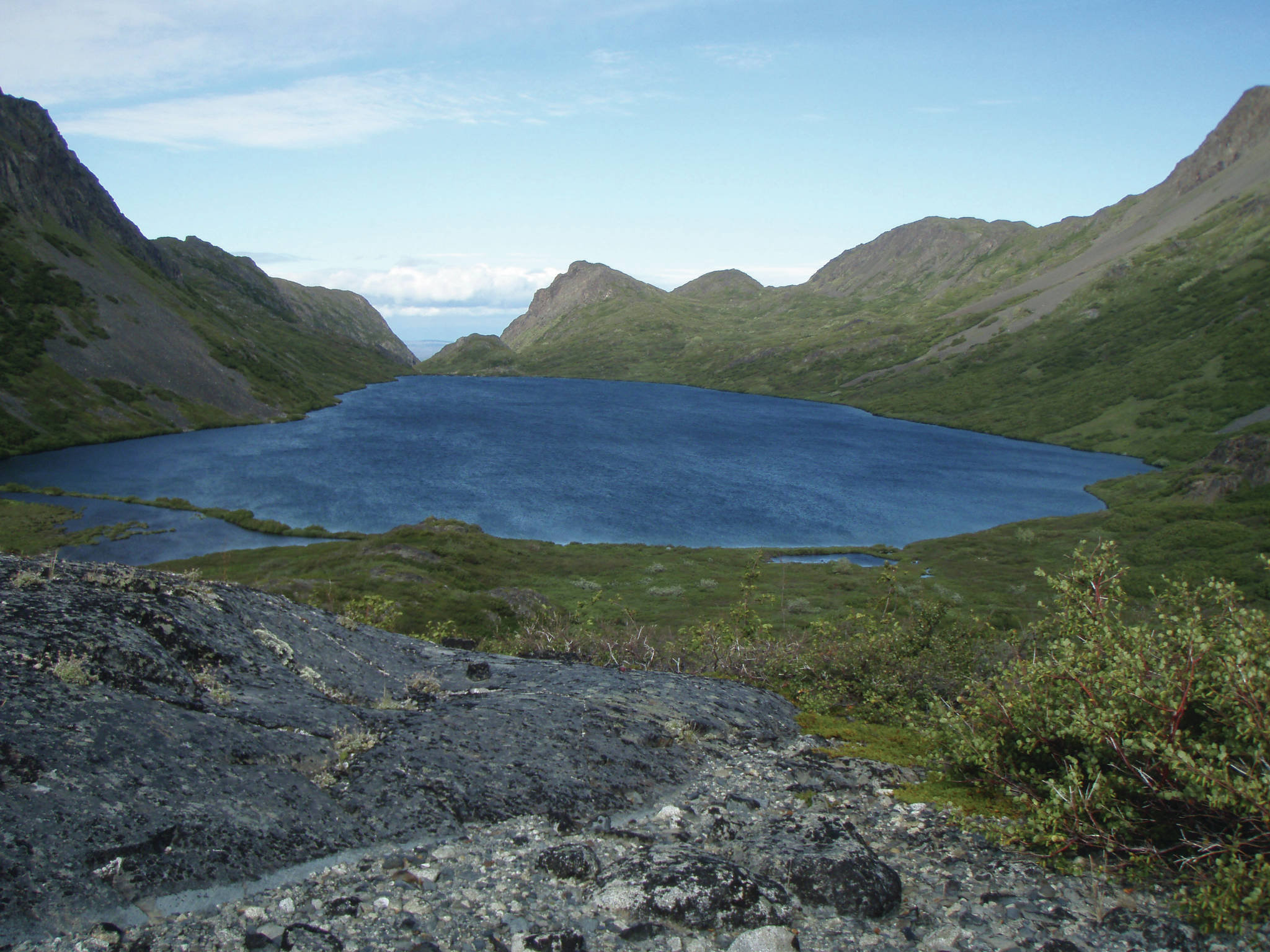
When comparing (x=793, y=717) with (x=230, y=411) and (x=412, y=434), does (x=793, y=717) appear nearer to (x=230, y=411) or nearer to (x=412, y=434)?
(x=412, y=434)

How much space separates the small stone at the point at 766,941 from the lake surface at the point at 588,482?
308 ft

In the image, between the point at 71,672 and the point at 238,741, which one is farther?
the point at 238,741

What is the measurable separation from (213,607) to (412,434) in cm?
17388

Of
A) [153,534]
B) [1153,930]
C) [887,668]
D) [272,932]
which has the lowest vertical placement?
[153,534]

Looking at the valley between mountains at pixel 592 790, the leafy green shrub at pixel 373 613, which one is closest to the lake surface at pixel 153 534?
the leafy green shrub at pixel 373 613

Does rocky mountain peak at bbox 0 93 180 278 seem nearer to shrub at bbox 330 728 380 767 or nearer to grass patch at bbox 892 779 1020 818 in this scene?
shrub at bbox 330 728 380 767

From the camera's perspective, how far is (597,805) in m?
10.7

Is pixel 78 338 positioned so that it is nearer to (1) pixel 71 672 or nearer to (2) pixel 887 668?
(1) pixel 71 672

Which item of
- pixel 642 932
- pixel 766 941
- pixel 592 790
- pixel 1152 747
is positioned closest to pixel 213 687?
pixel 592 790

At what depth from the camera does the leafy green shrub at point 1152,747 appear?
8008mm

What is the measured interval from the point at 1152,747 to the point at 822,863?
4.17m

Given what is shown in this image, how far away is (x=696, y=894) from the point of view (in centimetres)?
842

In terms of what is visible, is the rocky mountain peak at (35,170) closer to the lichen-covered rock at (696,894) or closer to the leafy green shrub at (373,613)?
the leafy green shrub at (373,613)

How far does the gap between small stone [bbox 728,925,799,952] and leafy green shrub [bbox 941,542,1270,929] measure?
3553 millimetres
